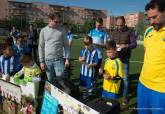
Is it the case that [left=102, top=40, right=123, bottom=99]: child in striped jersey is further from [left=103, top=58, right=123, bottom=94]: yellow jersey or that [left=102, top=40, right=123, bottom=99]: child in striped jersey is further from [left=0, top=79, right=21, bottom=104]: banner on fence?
[left=0, top=79, right=21, bottom=104]: banner on fence

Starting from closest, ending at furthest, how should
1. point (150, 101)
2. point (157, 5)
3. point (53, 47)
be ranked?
point (157, 5) → point (150, 101) → point (53, 47)

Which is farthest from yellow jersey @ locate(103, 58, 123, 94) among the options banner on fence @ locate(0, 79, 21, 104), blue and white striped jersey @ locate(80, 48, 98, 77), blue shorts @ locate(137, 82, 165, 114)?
blue and white striped jersey @ locate(80, 48, 98, 77)

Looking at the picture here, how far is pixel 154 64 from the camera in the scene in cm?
371

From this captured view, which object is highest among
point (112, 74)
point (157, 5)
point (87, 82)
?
point (157, 5)

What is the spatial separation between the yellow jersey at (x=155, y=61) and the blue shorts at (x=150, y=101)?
6 centimetres

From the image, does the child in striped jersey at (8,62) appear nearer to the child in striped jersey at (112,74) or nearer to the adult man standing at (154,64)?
the child in striped jersey at (112,74)

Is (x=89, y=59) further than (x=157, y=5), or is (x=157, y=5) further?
(x=89, y=59)

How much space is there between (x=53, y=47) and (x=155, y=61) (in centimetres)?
308

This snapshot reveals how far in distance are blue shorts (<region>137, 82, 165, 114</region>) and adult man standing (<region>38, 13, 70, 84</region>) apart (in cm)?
262

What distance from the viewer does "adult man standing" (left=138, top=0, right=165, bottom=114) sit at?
3582mm

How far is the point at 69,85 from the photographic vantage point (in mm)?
4578

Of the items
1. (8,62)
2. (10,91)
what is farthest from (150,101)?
(8,62)

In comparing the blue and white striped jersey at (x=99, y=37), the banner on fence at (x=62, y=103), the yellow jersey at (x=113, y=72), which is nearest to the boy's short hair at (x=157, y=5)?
the banner on fence at (x=62, y=103)

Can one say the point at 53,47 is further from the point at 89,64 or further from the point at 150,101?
the point at 150,101
